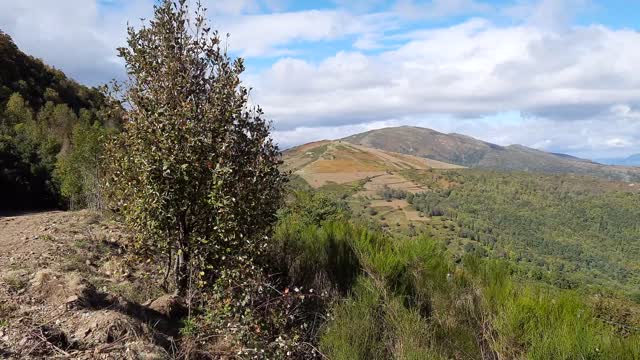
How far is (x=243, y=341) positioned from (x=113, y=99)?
167 inches

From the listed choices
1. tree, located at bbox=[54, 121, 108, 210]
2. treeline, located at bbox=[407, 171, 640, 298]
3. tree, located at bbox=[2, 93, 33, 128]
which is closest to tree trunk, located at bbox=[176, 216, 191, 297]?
tree, located at bbox=[54, 121, 108, 210]

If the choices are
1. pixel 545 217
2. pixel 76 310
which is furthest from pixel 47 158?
pixel 545 217

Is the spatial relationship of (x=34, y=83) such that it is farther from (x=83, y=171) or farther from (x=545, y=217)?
(x=545, y=217)

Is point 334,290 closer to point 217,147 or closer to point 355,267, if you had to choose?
point 355,267

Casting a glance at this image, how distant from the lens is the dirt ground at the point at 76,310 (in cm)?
574

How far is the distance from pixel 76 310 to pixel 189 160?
243 cm

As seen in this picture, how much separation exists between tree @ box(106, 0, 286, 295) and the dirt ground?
97 centimetres

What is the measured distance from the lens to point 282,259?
9.30 m

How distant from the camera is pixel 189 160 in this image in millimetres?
6949

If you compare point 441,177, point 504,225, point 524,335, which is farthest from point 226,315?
point 441,177

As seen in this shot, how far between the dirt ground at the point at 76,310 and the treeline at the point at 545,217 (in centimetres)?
10282

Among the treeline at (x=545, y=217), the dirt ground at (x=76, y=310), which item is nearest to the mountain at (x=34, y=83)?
the dirt ground at (x=76, y=310)

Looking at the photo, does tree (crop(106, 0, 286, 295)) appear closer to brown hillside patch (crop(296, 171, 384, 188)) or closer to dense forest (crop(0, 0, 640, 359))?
dense forest (crop(0, 0, 640, 359))

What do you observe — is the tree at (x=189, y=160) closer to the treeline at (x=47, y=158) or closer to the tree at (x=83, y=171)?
the treeline at (x=47, y=158)
